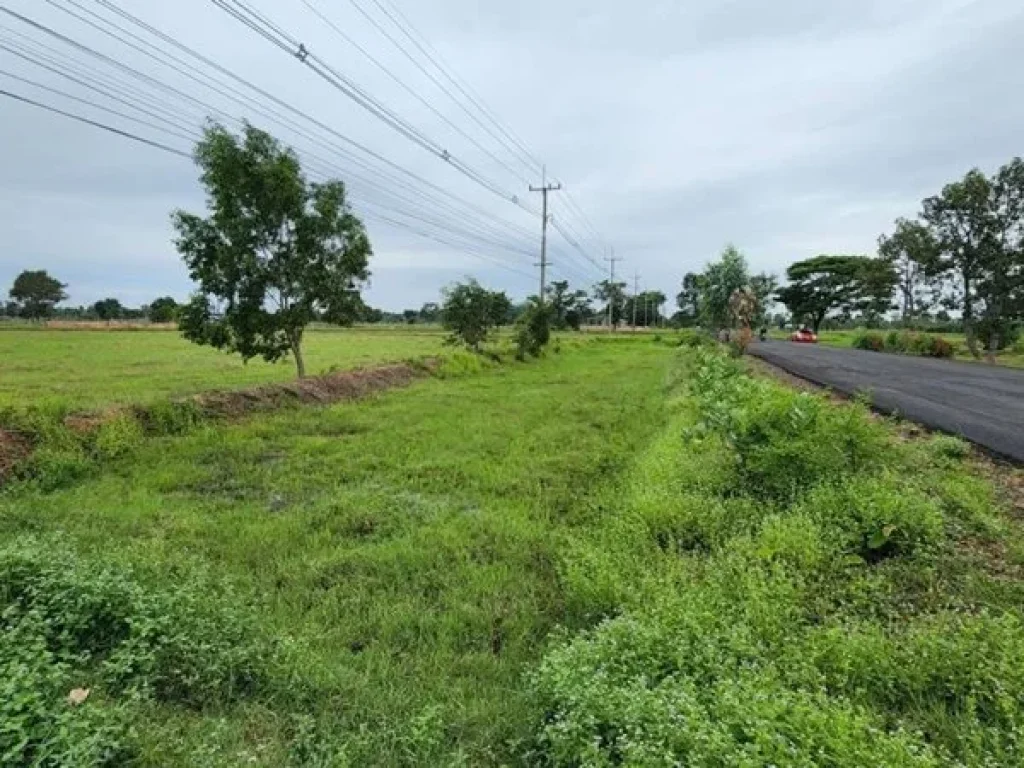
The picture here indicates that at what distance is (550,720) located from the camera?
8.89 feet

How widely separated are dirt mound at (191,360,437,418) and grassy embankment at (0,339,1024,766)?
4327 mm

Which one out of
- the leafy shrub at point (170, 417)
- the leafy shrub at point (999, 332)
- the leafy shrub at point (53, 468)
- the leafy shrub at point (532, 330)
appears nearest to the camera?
the leafy shrub at point (53, 468)

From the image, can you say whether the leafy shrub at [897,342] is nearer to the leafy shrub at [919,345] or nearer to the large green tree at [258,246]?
the leafy shrub at [919,345]

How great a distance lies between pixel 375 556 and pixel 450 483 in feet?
7.77

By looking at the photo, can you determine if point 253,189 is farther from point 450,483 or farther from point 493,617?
point 493,617

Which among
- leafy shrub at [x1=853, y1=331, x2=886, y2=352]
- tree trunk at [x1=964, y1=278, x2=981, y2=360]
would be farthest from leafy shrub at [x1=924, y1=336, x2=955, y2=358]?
leafy shrub at [x1=853, y1=331, x2=886, y2=352]

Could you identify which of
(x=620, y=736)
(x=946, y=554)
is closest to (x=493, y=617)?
(x=620, y=736)

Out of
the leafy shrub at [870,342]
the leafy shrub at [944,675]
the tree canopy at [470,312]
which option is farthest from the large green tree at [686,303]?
the leafy shrub at [944,675]

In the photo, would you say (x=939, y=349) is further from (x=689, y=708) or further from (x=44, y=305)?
(x=44, y=305)

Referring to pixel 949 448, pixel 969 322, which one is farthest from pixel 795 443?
pixel 969 322

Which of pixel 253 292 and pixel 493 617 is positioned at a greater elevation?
pixel 253 292

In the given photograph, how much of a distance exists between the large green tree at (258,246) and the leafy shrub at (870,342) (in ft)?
113

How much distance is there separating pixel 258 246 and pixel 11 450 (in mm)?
5991

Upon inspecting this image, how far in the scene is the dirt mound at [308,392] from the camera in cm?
1111
